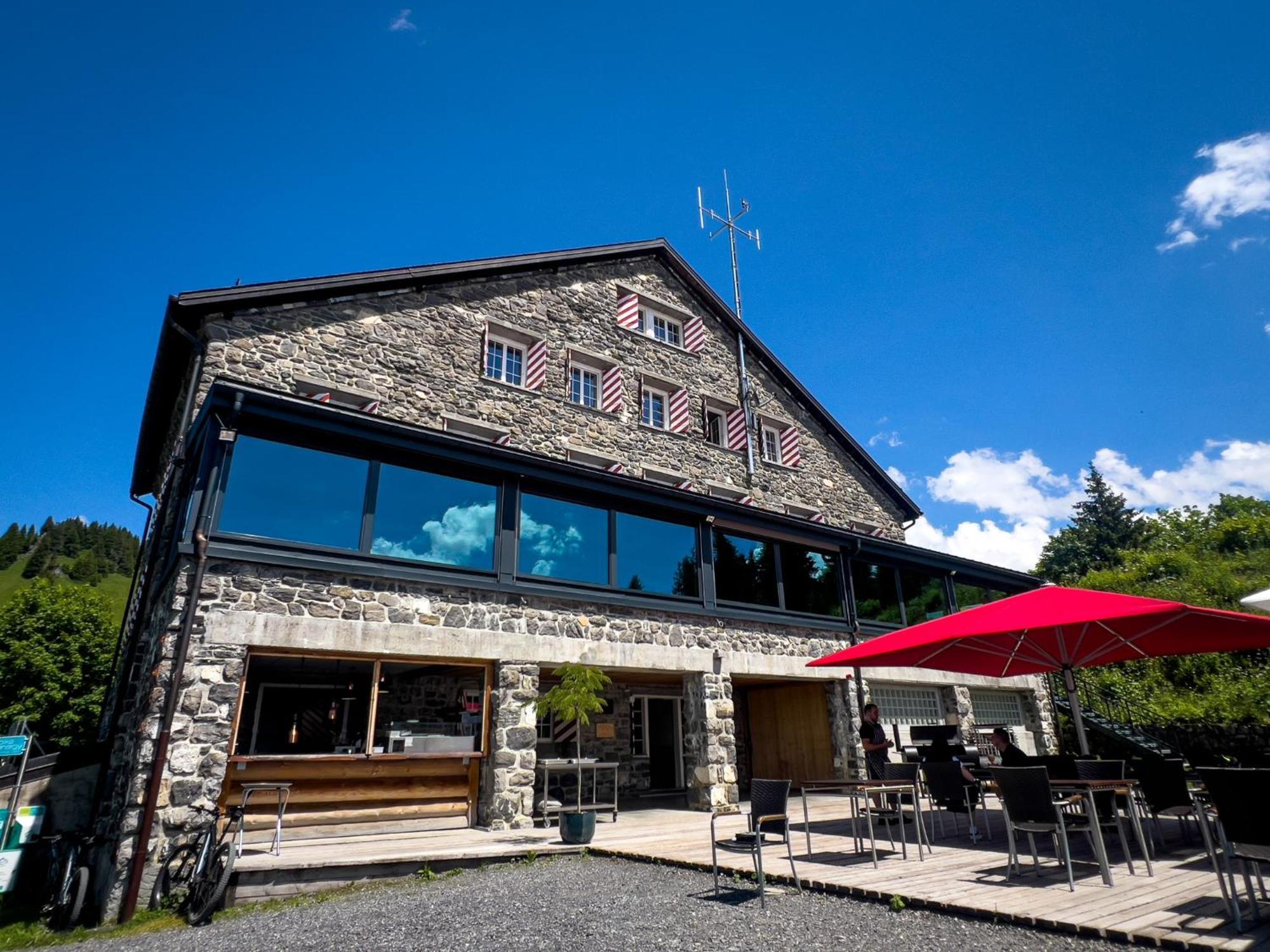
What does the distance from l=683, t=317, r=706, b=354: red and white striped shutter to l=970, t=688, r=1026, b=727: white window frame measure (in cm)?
1003

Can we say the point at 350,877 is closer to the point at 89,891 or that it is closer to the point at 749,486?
the point at 89,891

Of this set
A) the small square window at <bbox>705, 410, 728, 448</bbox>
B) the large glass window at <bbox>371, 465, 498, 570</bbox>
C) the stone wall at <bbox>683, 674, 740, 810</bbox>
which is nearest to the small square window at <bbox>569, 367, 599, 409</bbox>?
the small square window at <bbox>705, 410, 728, 448</bbox>

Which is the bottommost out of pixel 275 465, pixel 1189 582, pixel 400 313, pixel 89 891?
pixel 89 891

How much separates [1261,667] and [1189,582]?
8923 millimetres

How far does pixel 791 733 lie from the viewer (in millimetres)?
13961

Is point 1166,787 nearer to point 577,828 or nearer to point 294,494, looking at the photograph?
point 577,828

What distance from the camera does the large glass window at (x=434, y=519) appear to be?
9.16 meters

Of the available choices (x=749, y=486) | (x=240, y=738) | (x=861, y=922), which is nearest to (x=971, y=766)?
(x=861, y=922)

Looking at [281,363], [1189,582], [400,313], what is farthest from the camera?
[1189,582]

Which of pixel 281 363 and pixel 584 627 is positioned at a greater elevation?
pixel 281 363

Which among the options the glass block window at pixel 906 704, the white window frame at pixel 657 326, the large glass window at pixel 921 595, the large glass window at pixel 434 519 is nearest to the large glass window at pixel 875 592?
the large glass window at pixel 921 595

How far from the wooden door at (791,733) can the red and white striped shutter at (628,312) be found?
8.67 meters

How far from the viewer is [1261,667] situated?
16984 millimetres

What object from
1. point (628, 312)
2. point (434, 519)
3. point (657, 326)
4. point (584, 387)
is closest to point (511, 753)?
point (434, 519)
